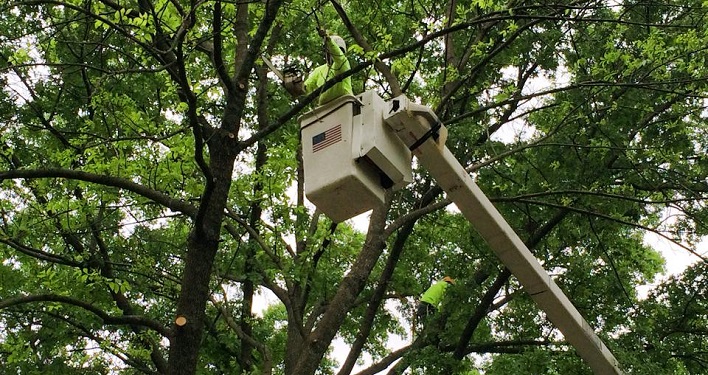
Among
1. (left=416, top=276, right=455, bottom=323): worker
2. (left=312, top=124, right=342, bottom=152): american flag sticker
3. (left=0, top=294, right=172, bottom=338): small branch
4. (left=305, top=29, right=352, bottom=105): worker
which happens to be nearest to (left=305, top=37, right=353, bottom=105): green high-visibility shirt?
(left=305, top=29, right=352, bottom=105): worker

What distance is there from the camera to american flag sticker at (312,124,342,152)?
4977mm

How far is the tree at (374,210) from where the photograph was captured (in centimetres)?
698

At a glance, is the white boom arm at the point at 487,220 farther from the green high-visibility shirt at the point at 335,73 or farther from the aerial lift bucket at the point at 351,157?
the green high-visibility shirt at the point at 335,73

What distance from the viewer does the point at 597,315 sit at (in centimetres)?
870

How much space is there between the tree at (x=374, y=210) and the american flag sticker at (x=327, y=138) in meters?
1.01

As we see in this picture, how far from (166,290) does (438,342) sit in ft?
10.8

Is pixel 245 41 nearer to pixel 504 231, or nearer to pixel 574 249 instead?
pixel 504 231

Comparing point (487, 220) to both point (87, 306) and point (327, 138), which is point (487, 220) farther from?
point (87, 306)

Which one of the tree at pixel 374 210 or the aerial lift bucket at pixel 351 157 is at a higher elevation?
the tree at pixel 374 210

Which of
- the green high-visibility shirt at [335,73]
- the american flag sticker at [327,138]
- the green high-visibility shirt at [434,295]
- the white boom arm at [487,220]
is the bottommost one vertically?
the white boom arm at [487,220]

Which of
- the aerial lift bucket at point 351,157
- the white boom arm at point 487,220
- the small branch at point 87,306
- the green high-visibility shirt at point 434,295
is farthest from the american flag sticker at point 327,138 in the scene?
the green high-visibility shirt at point 434,295

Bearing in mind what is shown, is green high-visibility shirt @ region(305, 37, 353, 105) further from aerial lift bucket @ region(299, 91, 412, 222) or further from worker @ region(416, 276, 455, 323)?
worker @ region(416, 276, 455, 323)

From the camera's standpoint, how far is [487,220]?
226 inches

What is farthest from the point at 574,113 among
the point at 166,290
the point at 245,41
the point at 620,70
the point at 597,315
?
the point at 166,290
